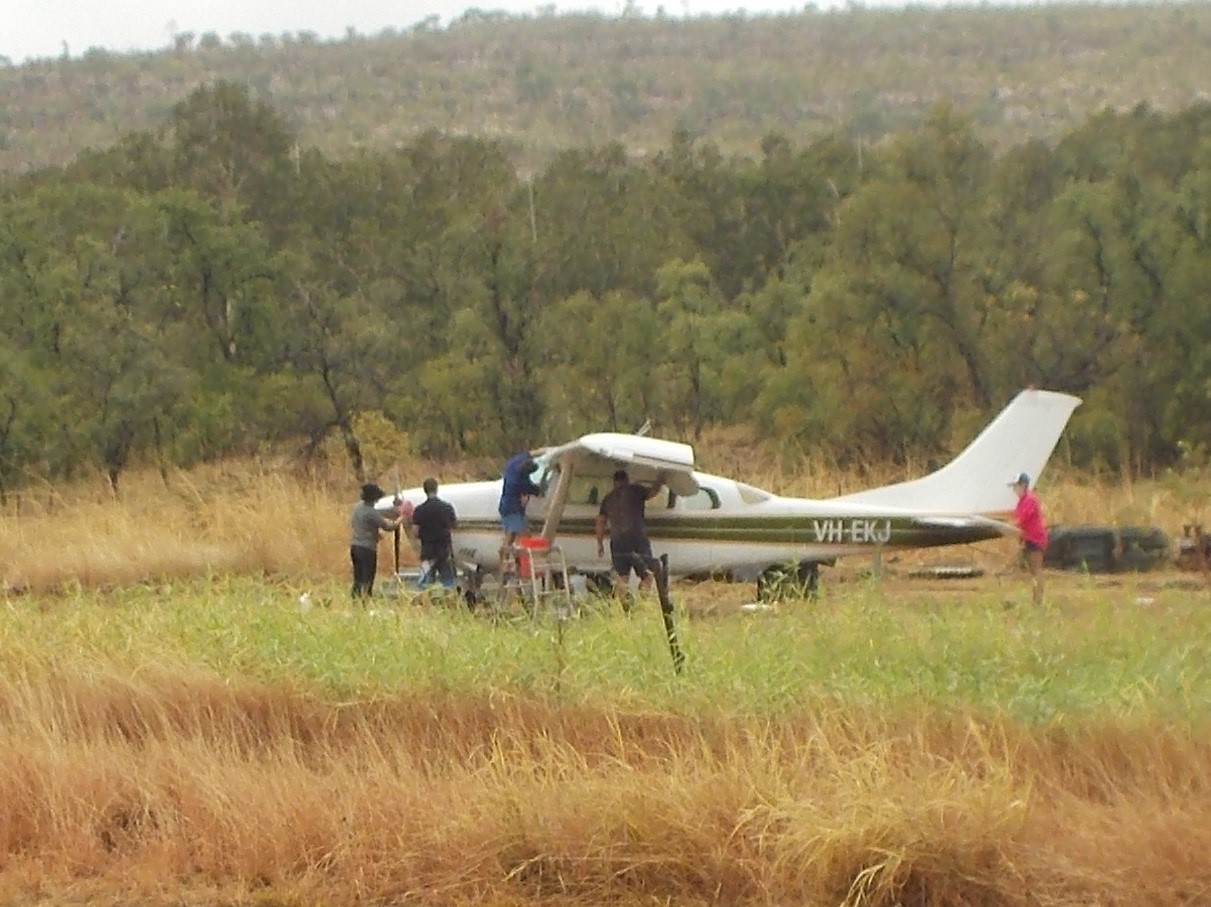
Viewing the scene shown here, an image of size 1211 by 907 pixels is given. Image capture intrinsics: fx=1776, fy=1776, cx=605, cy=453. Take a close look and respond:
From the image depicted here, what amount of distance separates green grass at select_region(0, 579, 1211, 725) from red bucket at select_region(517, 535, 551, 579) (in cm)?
483

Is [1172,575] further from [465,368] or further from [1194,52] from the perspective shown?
[1194,52]

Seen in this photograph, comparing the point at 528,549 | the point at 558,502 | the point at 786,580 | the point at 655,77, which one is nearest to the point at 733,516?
the point at 786,580

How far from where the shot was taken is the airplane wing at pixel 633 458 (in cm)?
1638

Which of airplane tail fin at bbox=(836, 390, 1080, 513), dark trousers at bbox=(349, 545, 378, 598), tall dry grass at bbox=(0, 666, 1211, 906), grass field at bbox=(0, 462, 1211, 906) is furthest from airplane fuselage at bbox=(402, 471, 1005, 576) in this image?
tall dry grass at bbox=(0, 666, 1211, 906)

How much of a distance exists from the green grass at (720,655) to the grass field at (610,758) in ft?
0.08

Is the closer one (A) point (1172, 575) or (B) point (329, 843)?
(B) point (329, 843)

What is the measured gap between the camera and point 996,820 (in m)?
7.12

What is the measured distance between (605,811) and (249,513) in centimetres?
1427

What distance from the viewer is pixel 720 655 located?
379 inches

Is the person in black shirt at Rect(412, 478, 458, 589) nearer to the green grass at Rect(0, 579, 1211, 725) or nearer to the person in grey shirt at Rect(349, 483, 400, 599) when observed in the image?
the person in grey shirt at Rect(349, 483, 400, 599)

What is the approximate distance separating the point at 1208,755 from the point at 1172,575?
37.9 feet

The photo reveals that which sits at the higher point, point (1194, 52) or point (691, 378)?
point (1194, 52)

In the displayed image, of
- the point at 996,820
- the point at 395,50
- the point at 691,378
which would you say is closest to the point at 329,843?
the point at 996,820

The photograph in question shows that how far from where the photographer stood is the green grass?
8.77m
